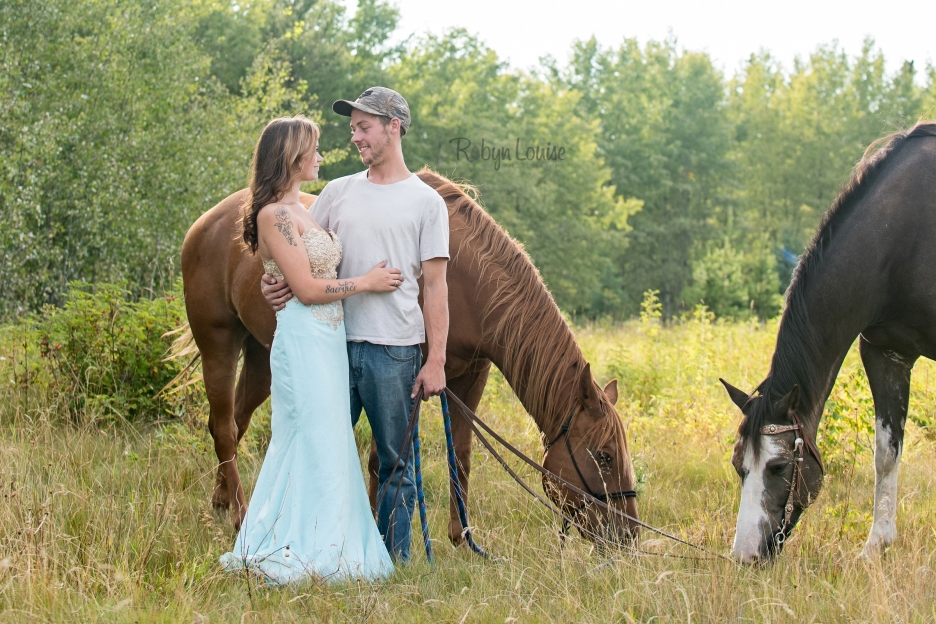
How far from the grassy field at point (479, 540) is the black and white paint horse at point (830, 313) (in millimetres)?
272

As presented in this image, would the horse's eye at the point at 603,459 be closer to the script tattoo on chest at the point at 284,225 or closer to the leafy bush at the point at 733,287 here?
the script tattoo on chest at the point at 284,225

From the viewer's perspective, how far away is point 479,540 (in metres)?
3.94

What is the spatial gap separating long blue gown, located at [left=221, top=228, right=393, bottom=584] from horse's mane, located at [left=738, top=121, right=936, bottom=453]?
177 centimetres

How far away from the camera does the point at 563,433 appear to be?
3629 millimetres

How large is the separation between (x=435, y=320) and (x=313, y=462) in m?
0.80

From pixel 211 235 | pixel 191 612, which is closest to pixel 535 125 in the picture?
pixel 211 235

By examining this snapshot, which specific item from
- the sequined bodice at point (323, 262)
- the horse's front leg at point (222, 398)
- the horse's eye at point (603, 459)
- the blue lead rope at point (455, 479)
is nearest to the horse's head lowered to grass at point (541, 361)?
the horse's eye at point (603, 459)

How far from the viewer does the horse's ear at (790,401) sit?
129 inches

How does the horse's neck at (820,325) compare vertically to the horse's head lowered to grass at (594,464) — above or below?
above

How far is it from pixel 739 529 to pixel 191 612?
2.26m

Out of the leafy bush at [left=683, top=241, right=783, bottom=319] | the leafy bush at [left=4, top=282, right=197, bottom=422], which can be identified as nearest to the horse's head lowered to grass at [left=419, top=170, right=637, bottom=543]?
the leafy bush at [left=4, top=282, right=197, bottom=422]

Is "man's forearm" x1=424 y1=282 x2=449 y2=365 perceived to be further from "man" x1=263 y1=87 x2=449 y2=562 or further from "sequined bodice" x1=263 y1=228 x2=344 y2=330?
"sequined bodice" x1=263 y1=228 x2=344 y2=330

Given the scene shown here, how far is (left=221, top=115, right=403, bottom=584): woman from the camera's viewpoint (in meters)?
3.12

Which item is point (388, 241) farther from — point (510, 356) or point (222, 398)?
point (222, 398)
